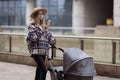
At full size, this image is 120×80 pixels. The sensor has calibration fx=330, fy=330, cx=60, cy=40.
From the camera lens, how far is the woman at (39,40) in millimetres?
6824

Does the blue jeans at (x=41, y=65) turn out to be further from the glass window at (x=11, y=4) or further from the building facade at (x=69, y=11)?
the glass window at (x=11, y=4)

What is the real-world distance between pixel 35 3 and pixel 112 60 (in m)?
44.1

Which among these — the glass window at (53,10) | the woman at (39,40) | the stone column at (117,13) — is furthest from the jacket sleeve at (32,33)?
the glass window at (53,10)

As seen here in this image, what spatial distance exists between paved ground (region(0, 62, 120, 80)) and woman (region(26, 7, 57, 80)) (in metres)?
2.80

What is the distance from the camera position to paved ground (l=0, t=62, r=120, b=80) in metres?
9.73

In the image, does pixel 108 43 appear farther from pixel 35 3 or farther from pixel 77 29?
pixel 35 3

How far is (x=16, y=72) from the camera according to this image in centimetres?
1066

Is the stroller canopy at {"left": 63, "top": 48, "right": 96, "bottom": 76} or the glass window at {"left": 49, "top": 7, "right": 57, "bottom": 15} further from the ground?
the glass window at {"left": 49, "top": 7, "right": 57, "bottom": 15}

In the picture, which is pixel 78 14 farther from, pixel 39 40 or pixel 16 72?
pixel 39 40

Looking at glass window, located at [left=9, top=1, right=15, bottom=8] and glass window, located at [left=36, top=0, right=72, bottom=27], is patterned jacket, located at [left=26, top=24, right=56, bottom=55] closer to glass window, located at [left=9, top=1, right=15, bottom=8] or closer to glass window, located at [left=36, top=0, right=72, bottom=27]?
glass window, located at [left=36, top=0, right=72, bottom=27]

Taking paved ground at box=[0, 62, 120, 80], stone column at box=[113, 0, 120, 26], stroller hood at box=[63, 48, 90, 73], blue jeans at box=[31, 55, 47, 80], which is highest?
stone column at box=[113, 0, 120, 26]

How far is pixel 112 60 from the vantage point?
10.4 meters

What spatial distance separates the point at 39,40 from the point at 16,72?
4049 mm

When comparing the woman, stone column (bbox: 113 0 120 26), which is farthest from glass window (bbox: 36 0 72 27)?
the woman
